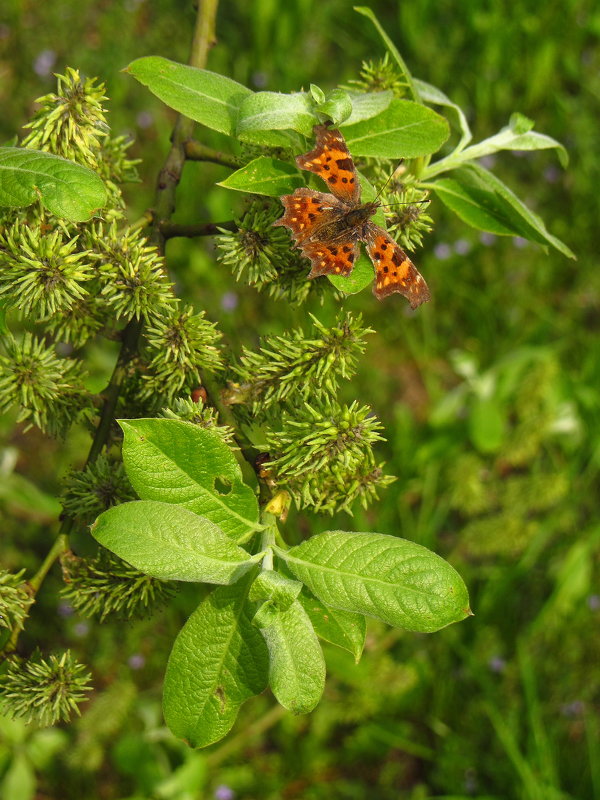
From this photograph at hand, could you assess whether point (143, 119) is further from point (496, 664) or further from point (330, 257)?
point (330, 257)

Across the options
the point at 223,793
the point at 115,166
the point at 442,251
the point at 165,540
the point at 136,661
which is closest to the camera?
the point at 165,540

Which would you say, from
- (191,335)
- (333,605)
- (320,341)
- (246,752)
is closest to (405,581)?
(333,605)

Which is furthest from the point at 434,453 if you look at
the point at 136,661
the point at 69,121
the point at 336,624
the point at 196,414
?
the point at 69,121

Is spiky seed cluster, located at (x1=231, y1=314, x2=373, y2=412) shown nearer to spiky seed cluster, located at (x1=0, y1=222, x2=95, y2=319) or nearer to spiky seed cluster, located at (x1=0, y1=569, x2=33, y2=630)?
spiky seed cluster, located at (x1=0, y1=222, x2=95, y2=319)

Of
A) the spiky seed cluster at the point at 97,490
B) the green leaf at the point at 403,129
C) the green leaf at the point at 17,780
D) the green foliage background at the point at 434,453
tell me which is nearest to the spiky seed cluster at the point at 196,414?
the spiky seed cluster at the point at 97,490

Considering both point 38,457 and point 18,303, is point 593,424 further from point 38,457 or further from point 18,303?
point 18,303

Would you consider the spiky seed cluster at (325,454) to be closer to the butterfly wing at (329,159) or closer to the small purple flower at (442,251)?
the butterfly wing at (329,159)

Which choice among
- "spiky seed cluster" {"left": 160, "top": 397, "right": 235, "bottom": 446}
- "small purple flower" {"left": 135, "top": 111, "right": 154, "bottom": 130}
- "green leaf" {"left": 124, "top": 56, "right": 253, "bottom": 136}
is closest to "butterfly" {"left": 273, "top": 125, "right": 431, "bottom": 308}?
"green leaf" {"left": 124, "top": 56, "right": 253, "bottom": 136}
